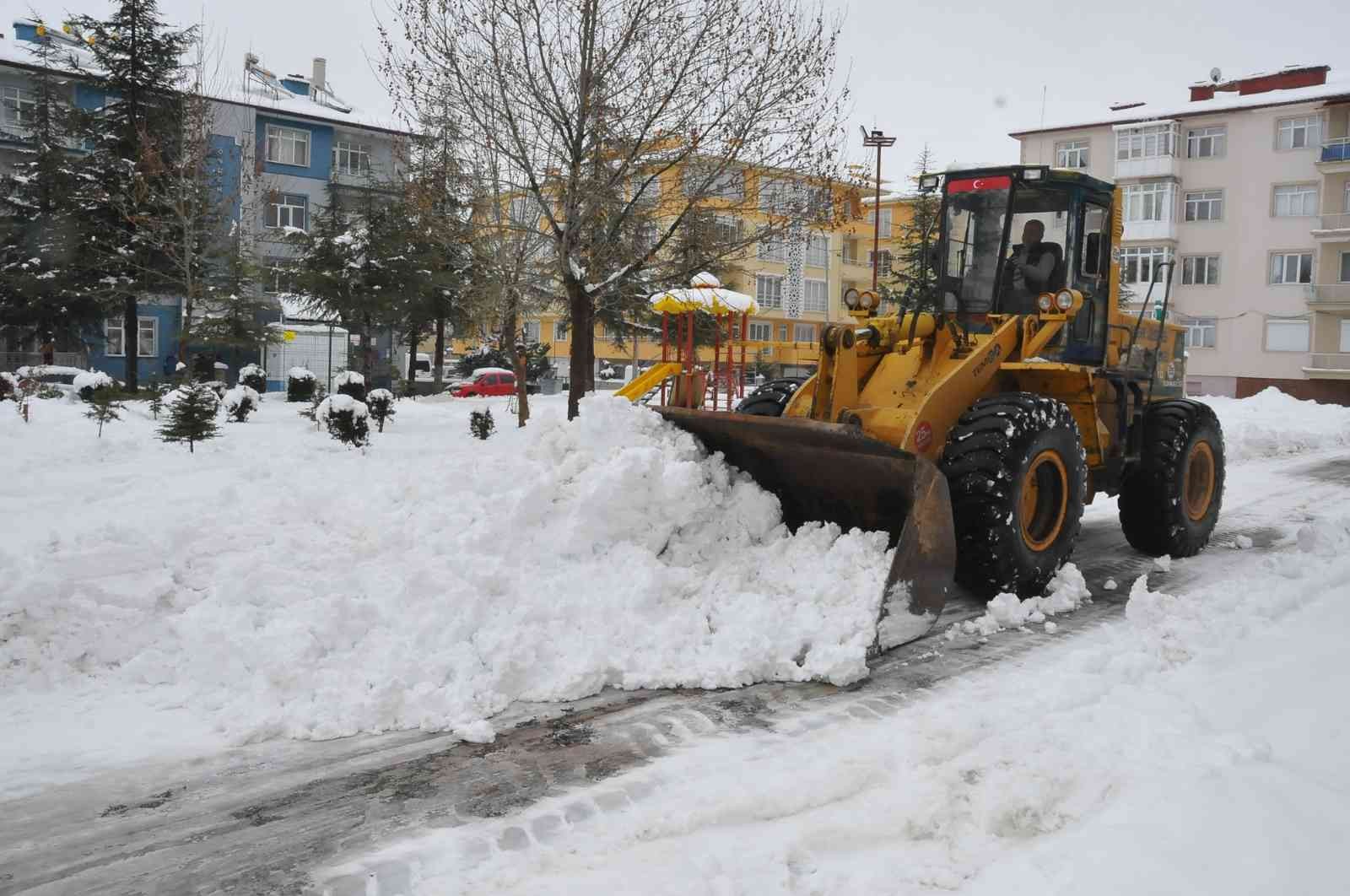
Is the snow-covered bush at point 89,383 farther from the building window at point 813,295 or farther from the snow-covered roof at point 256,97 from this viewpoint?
the building window at point 813,295

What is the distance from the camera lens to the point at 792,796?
3.70 metres

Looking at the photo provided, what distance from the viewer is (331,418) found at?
1388 centimetres

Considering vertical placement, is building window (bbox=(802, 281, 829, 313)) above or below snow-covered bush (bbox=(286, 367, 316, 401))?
above

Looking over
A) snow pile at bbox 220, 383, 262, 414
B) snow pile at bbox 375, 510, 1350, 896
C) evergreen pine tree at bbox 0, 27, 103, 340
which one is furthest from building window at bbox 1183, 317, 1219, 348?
snow pile at bbox 375, 510, 1350, 896

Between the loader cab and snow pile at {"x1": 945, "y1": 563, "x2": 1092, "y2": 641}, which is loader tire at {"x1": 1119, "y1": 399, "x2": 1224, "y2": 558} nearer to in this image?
the loader cab

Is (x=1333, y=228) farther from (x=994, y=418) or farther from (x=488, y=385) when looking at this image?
(x=994, y=418)

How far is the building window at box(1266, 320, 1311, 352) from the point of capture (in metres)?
40.5

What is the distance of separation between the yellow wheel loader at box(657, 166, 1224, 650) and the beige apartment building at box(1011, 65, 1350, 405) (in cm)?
3733

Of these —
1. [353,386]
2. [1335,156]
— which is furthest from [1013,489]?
[1335,156]

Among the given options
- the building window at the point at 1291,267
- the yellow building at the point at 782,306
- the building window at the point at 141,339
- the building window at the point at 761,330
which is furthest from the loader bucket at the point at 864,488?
the building window at the point at 761,330

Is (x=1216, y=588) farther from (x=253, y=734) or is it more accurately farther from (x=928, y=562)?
(x=253, y=734)

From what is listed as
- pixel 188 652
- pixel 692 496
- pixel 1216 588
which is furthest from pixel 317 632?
pixel 1216 588

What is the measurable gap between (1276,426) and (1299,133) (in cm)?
2749

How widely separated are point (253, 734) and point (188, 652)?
821mm
